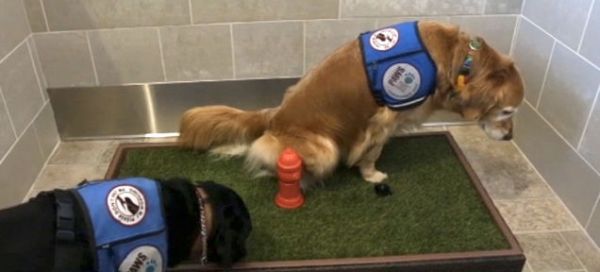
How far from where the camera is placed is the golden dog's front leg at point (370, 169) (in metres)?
1.77

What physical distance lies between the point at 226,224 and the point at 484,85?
0.90 m

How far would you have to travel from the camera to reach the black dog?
97 cm

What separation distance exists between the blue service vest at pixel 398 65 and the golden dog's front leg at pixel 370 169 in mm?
264

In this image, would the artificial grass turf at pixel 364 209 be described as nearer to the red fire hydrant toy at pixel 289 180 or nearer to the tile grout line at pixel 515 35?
the red fire hydrant toy at pixel 289 180

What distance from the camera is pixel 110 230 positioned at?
105 centimetres

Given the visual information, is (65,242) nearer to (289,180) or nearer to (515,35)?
(289,180)

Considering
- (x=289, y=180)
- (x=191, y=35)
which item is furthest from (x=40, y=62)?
(x=289, y=180)

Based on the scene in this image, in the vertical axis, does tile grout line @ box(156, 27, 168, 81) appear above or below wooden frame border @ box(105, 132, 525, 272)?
above

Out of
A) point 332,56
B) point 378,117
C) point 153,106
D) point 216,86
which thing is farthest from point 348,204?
point 153,106

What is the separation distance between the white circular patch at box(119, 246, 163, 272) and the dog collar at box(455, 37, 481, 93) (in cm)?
101

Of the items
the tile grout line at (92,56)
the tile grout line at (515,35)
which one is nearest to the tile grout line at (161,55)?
the tile grout line at (92,56)

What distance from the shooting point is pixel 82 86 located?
212cm

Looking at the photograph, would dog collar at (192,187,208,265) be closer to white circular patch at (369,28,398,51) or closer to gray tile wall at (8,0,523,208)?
white circular patch at (369,28,398,51)

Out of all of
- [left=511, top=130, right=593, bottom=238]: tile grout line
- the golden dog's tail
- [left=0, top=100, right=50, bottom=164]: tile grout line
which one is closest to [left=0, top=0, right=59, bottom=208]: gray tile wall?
[left=0, top=100, right=50, bottom=164]: tile grout line
